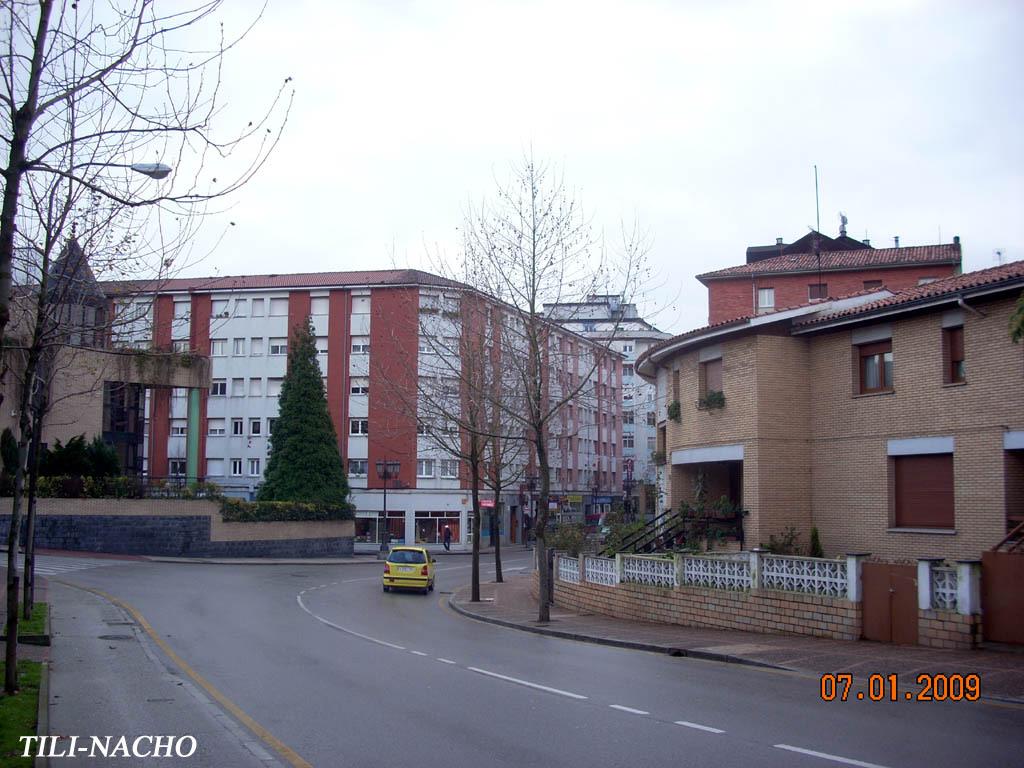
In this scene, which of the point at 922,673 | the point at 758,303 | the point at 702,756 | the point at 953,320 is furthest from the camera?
the point at 758,303

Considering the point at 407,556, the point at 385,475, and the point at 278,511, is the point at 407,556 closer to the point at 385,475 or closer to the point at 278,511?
the point at 385,475

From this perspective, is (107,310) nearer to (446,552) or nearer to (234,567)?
(234,567)

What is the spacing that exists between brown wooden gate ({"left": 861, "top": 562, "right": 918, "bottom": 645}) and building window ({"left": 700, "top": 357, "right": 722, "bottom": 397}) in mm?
9398

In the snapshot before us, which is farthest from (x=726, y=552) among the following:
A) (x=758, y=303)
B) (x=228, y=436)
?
(x=228, y=436)

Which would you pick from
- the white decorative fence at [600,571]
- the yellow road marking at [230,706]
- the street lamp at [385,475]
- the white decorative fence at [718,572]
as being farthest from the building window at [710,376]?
the street lamp at [385,475]

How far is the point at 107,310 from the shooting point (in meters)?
12.9

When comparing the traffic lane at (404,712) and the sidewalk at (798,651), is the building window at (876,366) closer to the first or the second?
the sidewalk at (798,651)

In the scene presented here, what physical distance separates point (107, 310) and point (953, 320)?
53.0ft

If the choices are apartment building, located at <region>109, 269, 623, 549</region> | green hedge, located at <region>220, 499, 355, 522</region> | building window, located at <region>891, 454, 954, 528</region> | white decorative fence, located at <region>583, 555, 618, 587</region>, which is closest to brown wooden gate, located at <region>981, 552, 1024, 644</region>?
building window, located at <region>891, 454, 954, 528</region>

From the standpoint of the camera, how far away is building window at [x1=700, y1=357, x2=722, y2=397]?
25.2m

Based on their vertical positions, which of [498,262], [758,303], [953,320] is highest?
[758,303]
